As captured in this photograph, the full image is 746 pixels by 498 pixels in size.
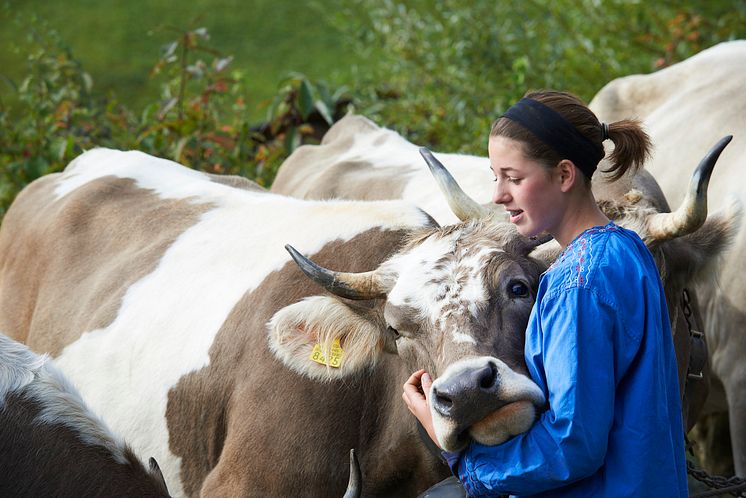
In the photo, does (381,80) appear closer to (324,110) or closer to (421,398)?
(324,110)

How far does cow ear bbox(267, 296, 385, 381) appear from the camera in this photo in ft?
10.6

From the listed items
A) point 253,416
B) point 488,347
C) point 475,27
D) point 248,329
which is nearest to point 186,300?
point 248,329

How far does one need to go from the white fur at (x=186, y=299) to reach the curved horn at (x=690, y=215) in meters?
0.86

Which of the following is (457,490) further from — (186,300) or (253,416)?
(186,300)

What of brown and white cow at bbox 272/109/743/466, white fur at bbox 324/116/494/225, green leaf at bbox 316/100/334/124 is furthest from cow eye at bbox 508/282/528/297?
green leaf at bbox 316/100/334/124

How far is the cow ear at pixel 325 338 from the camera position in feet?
10.6

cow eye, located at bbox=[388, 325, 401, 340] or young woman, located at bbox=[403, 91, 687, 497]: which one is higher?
young woman, located at bbox=[403, 91, 687, 497]

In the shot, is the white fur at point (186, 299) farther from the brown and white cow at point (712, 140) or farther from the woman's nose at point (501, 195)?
the brown and white cow at point (712, 140)

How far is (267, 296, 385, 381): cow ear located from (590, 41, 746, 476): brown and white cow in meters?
1.30

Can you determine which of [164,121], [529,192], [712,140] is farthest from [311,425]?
[164,121]

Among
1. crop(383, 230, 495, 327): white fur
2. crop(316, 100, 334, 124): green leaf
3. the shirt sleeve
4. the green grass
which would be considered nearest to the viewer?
the shirt sleeve

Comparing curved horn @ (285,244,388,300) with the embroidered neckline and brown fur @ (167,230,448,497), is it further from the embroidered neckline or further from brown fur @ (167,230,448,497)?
the embroidered neckline

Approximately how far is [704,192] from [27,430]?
2.04 meters

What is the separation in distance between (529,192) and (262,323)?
59.3 inches
